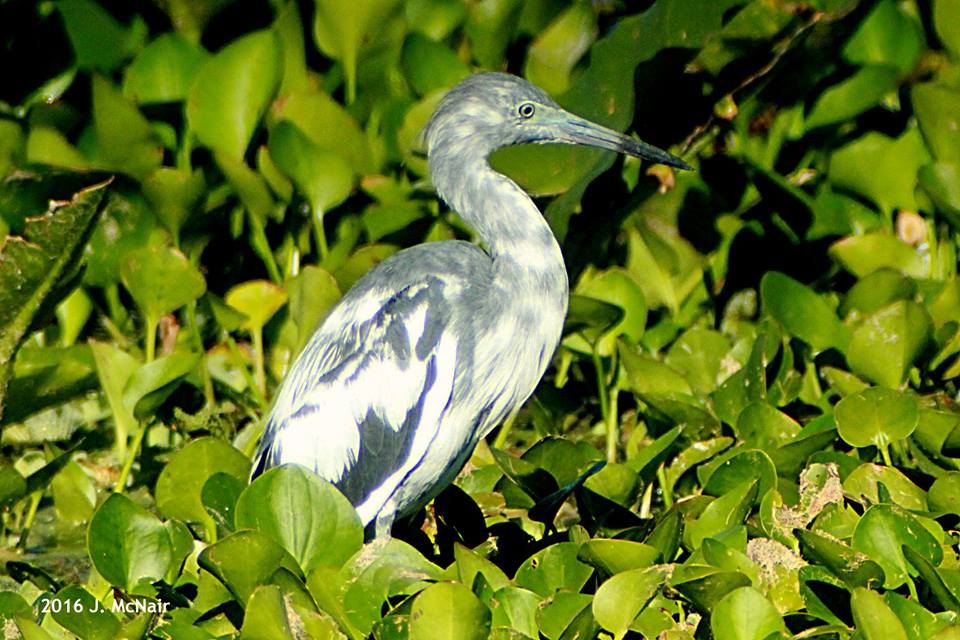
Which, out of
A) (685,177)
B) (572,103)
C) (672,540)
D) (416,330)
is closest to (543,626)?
(672,540)

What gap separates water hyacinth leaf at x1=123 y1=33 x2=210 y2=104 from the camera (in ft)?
17.7

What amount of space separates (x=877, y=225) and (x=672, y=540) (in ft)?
8.18

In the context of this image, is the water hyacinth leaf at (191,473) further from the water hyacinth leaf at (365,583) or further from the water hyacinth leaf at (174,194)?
the water hyacinth leaf at (174,194)

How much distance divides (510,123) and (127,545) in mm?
1463

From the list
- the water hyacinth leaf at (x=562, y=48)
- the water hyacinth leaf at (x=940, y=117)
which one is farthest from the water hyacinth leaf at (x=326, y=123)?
the water hyacinth leaf at (x=940, y=117)

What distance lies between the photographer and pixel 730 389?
4.14m

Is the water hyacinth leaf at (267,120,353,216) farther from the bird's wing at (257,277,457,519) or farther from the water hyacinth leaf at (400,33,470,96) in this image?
the bird's wing at (257,277,457,519)

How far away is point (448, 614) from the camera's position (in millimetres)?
2691

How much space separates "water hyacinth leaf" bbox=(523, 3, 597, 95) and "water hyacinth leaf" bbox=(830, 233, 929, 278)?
4.11 feet

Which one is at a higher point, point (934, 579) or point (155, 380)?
point (934, 579)

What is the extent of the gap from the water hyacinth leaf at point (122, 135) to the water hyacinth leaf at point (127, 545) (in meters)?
1.89

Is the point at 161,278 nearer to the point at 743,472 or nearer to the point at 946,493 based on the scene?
the point at 743,472

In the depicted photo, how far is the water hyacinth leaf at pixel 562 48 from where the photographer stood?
17.6ft

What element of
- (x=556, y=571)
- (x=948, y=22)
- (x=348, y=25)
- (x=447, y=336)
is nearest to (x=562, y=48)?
(x=348, y=25)
